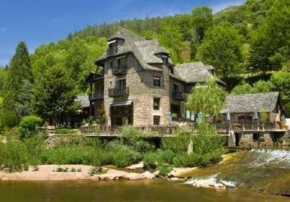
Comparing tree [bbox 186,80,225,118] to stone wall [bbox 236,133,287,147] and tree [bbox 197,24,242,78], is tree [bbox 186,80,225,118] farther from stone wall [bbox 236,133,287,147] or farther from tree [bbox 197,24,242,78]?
tree [bbox 197,24,242,78]

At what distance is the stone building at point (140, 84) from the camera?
59000mm

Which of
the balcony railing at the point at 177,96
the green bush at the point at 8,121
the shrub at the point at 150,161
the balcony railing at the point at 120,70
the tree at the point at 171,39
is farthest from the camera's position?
the tree at the point at 171,39

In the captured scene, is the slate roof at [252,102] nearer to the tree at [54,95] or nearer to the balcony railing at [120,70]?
the balcony railing at [120,70]

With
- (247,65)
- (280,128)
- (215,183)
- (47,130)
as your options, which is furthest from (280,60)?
(215,183)

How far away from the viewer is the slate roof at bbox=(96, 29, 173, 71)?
194ft

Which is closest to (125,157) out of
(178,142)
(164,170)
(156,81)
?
(178,142)

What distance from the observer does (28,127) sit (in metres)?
54.1

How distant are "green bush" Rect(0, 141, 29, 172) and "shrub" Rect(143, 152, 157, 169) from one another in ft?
39.8

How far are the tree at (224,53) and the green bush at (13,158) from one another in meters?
60.7

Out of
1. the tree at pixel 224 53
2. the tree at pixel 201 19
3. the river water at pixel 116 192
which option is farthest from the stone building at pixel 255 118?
the tree at pixel 201 19

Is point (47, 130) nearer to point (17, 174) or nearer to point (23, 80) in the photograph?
point (17, 174)

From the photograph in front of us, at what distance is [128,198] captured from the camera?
91.2ft

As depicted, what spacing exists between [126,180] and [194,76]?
33.8m

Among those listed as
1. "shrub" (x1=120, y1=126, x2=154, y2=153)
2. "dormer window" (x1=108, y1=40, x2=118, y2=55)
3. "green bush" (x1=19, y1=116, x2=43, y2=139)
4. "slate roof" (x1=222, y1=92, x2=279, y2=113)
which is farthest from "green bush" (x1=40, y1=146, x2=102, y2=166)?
"slate roof" (x1=222, y1=92, x2=279, y2=113)
